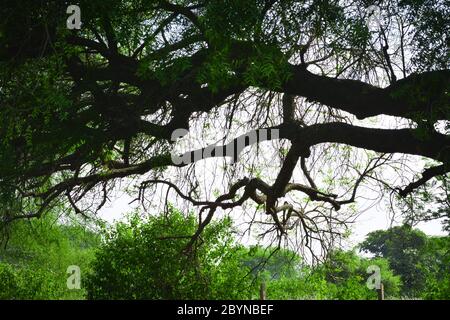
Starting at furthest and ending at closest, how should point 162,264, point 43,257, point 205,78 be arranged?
1. point 43,257
2. point 162,264
3. point 205,78

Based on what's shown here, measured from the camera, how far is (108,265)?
1188 centimetres

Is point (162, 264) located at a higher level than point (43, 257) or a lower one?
lower

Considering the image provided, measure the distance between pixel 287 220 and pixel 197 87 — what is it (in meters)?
3.49

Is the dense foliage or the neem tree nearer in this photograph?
the neem tree

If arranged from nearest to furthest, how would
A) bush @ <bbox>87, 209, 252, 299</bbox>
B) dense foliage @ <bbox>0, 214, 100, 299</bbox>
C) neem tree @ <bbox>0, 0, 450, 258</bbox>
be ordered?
neem tree @ <bbox>0, 0, 450, 258</bbox> → bush @ <bbox>87, 209, 252, 299</bbox> → dense foliage @ <bbox>0, 214, 100, 299</bbox>

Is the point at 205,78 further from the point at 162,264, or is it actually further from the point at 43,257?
the point at 43,257

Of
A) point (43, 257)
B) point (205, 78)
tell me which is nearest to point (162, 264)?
point (205, 78)

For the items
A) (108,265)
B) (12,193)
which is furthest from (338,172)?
(12,193)

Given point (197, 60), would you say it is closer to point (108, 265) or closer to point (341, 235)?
point (341, 235)

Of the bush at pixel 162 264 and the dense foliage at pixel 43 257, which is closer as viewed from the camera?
the bush at pixel 162 264

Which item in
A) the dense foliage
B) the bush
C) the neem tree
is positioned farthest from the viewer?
the dense foliage

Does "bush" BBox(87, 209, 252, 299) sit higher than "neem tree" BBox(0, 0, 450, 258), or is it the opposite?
"neem tree" BBox(0, 0, 450, 258)

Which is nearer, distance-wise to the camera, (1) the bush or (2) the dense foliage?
(1) the bush

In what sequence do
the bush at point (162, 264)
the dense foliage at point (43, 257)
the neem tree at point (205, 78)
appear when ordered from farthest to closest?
the dense foliage at point (43, 257) → the bush at point (162, 264) → the neem tree at point (205, 78)
